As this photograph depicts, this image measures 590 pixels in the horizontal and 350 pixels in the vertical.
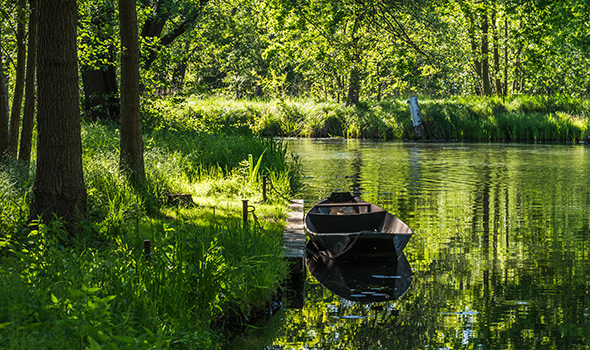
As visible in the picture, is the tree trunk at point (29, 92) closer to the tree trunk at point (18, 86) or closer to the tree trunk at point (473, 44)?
the tree trunk at point (18, 86)

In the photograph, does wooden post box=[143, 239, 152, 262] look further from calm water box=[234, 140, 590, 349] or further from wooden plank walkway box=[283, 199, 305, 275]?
wooden plank walkway box=[283, 199, 305, 275]

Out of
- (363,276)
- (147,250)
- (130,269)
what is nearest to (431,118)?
(363,276)

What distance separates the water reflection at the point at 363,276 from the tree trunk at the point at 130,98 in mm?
2889

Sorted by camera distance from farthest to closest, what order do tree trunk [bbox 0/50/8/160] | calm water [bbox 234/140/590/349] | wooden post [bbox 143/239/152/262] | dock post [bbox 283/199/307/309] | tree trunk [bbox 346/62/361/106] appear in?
tree trunk [bbox 346/62/361/106], tree trunk [bbox 0/50/8/160], dock post [bbox 283/199/307/309], calm water [bbox 234/140/590/349], wooden post [bbox 143/239/152/262]

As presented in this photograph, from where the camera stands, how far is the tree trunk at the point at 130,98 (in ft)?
34.2

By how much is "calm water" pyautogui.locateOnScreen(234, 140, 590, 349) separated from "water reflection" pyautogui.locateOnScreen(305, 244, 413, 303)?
0.14 meters

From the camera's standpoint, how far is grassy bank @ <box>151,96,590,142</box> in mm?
31109

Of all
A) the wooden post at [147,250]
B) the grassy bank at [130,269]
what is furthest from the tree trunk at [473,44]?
the wooden post at [147,250]

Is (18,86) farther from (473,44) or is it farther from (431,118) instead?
(473,44)

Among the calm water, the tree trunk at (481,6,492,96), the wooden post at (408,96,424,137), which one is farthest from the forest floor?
the tree trunk at (481,6,492,96)

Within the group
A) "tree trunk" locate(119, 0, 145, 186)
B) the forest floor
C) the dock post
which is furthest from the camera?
"tree trunk" locate(119, 0, 145, 186)

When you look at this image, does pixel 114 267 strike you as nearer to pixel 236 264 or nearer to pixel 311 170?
pixel 236 264

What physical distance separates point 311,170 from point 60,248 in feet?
47.7

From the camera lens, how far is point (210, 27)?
71.0 ft
